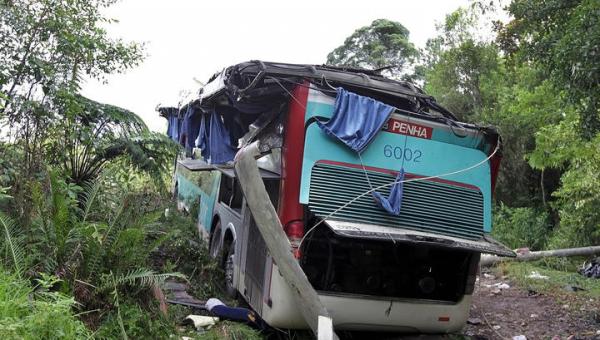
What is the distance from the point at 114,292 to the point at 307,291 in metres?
1.74

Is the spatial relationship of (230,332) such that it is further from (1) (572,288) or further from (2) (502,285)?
(1) (572,288)

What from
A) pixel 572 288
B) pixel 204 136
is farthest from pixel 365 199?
pixel 572 288

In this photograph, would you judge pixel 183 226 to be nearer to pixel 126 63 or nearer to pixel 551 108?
pixel 126 63

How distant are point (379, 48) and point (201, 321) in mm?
29330

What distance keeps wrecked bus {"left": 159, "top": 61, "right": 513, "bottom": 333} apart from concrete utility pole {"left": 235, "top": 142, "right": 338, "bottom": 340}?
15cm

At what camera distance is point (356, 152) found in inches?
222

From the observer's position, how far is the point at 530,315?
27.5ft

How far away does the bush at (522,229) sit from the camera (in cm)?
1546

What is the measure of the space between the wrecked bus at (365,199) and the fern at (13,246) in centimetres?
231

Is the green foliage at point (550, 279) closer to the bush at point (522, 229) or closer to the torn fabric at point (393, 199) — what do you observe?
the bush at point (522, 229)

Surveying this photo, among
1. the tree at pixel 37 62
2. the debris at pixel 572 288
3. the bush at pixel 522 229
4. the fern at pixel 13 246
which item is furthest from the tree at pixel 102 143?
the bush at pixel 522 229

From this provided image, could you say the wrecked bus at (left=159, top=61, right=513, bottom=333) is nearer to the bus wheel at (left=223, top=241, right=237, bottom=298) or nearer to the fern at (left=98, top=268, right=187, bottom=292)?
the bus wheel at (left=223, top=241, right=237, bottom=298)

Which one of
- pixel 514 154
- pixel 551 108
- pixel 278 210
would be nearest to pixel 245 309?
pixel 278 210

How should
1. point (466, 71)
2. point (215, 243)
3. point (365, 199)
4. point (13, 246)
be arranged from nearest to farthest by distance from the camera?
point (13, 246), point (365, 199), point (215, 243), point (466, 71)
